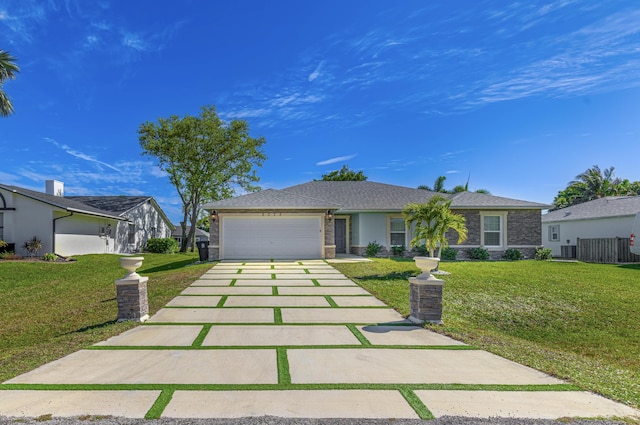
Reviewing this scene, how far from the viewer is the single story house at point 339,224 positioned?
16.2m

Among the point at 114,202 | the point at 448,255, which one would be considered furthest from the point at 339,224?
the point at 114,202

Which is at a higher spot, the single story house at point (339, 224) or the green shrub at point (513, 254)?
the single story house at point (339, 224)

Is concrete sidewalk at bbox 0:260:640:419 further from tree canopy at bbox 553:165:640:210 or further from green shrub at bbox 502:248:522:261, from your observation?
tree canopy at bbox 553:165:640:210

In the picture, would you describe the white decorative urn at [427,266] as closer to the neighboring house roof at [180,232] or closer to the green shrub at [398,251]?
the green shrub at [398,251]

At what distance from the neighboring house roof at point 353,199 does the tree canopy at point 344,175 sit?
55.1ft

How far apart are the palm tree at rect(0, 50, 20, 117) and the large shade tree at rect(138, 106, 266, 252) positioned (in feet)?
26.7

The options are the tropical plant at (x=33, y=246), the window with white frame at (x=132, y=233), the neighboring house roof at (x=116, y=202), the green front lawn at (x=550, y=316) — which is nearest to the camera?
the green front lawn at (x=550, y=316)

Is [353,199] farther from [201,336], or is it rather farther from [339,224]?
[201,336]

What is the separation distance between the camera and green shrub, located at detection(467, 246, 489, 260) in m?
16.9

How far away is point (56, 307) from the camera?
8.18 meters

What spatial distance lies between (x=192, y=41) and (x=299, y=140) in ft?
34.8

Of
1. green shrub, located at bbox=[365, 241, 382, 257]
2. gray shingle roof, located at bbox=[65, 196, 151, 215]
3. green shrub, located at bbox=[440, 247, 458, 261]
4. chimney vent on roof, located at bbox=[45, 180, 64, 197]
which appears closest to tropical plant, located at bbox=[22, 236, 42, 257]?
gray shingle roof, located at bbox=[65, 196, 151, 215]

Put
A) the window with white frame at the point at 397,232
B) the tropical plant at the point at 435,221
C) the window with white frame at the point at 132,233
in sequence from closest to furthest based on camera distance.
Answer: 1. the tropical plant at the point at 435,221
2. the window with white frame at the point at 397,232
3. the window with white frame at the point at 132,233

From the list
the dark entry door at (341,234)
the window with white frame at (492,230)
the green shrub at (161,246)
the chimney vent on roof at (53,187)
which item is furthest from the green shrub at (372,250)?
the chimney vent on roof at (53,187)
